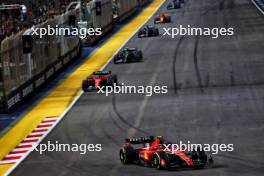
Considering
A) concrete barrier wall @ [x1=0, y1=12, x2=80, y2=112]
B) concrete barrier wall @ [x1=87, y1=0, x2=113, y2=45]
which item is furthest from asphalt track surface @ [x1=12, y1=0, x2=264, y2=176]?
concrete barrier wall @ [x1=87, y1=0, x2=113, y2=45]

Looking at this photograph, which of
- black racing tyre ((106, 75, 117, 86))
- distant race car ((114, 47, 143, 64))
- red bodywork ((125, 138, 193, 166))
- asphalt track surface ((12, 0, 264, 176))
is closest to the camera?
red bodywork ((125, 138, 193, 166))

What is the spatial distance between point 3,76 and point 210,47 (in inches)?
984

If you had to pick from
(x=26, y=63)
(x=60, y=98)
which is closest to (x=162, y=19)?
(x=26, y=63)

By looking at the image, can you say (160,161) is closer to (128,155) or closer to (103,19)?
(128,155)

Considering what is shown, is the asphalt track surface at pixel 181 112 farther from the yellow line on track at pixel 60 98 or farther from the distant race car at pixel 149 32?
the distant race car at pixel 149 32

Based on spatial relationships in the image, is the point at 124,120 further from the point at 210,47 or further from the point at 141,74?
the point at 210,47

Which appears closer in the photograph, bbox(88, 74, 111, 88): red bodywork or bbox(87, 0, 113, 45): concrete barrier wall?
bbox(88, 74, 111, 88): red bodywork

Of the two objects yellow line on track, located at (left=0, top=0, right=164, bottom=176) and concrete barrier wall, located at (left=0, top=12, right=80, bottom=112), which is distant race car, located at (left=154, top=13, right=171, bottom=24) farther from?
concrete barrier wall, located at (left=0, top=12, right=80, bottom=112)

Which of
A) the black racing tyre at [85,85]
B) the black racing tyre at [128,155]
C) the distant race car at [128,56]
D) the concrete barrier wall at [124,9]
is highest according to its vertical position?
the black racing tyre at [128,155]

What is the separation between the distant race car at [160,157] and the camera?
28141 mm

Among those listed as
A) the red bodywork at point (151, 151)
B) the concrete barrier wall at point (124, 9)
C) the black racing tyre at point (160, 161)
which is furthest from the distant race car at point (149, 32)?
the black racing tyre at point (160, 161)

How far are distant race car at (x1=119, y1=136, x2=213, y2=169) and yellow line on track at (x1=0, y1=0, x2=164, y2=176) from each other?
486cm

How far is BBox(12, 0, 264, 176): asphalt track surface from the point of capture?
30375mm

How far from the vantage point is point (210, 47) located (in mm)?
66125
